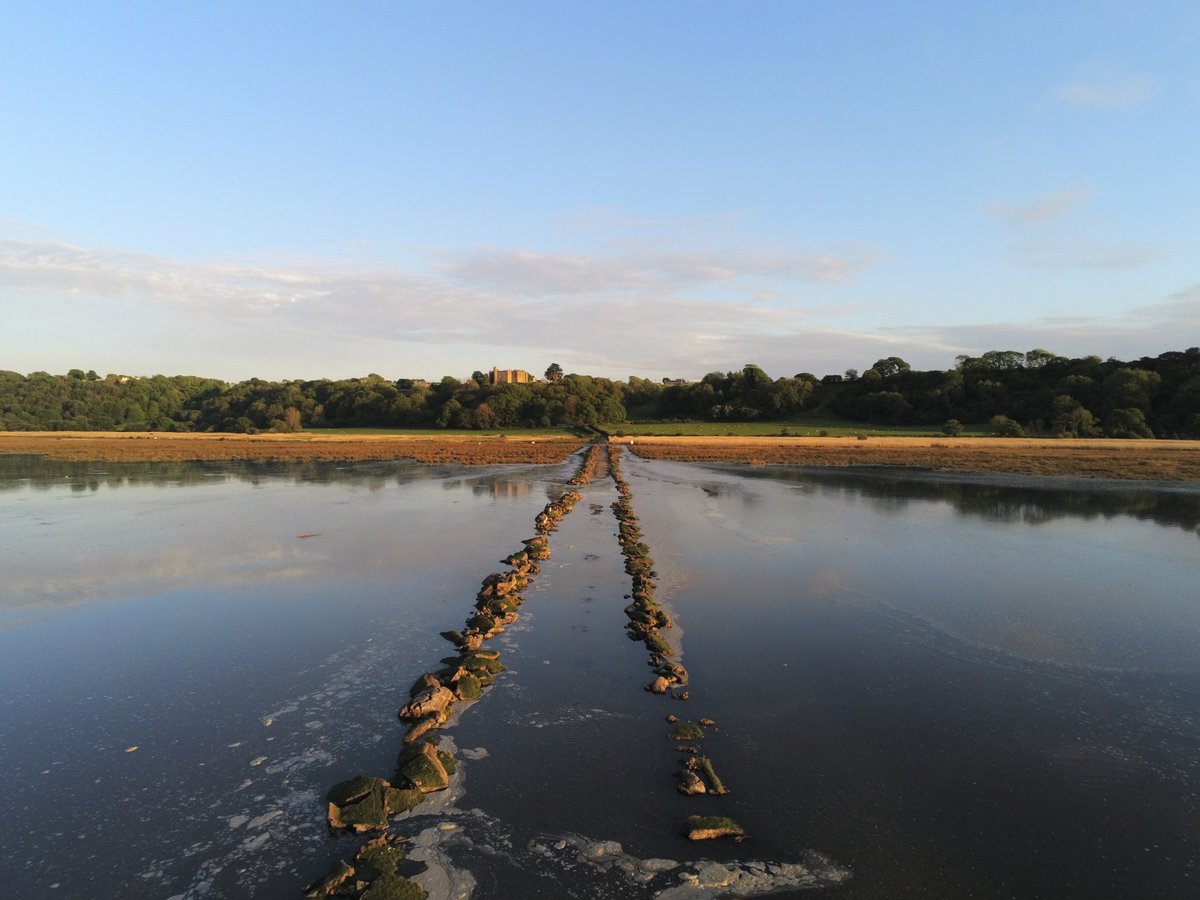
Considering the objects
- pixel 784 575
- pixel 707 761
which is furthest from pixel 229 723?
pixel 784 575

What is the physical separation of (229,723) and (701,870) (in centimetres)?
489

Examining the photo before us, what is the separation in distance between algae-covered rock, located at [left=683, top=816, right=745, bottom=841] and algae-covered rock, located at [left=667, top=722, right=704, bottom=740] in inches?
51.9

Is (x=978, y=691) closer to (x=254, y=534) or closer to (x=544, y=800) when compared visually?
(x=544, y=800)

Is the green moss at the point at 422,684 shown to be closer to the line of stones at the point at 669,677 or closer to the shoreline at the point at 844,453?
the line of stones at the point at 669,677

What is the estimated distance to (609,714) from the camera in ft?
22.0

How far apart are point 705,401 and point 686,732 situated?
112m

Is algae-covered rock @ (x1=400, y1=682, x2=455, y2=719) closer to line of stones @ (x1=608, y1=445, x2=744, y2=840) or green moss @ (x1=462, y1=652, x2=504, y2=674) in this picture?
green moss @ (x1=462, y1=652, x2=504, y2=674)

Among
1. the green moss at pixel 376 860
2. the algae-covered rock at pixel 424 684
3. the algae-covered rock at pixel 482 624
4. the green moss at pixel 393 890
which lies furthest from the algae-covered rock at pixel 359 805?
the algae-covered rock at pixel 482 624

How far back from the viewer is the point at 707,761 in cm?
562

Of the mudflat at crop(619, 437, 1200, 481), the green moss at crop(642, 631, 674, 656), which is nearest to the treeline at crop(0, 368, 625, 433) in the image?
the mudflat at crop(619, 437, 1200, 481)

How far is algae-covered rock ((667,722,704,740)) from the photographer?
6195 millimetres

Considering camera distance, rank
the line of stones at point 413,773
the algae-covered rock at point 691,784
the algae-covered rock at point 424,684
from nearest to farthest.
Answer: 1. the line of stones at point 413,773
2. the algae-covered rock at point 691,784
3. the algae-covered rock at point 424,684

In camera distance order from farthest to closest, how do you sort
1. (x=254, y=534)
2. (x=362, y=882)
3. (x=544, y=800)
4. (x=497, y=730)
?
1. (x=254, y=534)
2. (x=497, y=730)
3. (x=544, y=800)
4. (x=362, y=882)

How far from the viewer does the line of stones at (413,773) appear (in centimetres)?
422
